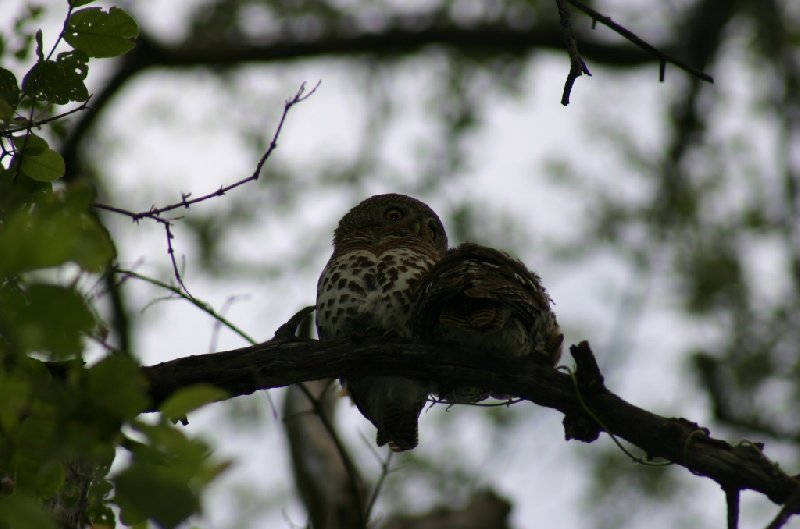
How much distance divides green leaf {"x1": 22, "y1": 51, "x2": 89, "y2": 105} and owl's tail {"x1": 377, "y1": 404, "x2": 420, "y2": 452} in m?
2.02

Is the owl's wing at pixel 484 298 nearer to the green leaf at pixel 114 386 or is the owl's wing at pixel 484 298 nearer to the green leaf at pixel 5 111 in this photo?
the green leaf at pixel 5 111

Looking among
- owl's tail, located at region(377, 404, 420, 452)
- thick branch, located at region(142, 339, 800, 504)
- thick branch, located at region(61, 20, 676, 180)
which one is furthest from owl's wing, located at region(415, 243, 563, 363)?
thick branch, located at region(61, 20, 676, 180)

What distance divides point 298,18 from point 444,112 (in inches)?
91.0

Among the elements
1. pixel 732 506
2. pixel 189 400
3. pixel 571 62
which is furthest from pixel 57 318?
pixel 732 506

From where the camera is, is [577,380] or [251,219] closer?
[577,380]

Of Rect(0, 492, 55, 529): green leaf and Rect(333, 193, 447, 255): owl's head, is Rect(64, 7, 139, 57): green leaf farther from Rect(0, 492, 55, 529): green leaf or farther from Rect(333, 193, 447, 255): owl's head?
Rect(333, 193, 447, 255): owl's head

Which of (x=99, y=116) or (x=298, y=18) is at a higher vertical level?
(x=298, y=18)

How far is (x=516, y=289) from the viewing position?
382 centimetres

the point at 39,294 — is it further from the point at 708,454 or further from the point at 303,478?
the point at 303,478

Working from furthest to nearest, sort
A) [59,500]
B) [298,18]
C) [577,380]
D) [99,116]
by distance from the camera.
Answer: [298,18], [99,116], [577,380], [59,500]

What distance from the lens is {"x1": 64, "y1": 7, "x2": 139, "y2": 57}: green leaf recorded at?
2729mm

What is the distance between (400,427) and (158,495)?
262 centimetres

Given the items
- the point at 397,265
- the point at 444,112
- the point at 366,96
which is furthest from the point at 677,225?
the point at 397,265

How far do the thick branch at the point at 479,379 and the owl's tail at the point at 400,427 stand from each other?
562 mm
